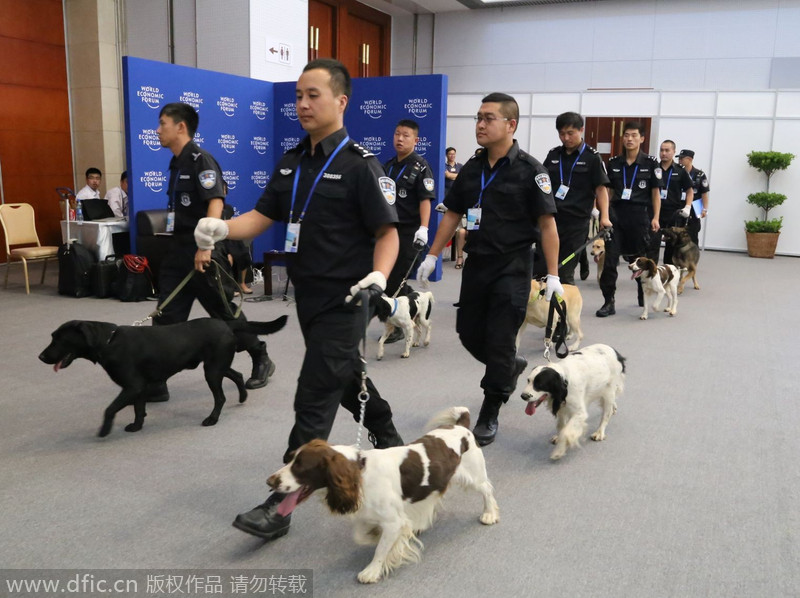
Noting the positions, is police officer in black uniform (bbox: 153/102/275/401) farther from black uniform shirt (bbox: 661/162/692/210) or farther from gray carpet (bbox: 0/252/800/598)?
black uniform shirt (bbox: 661/162/692/210)

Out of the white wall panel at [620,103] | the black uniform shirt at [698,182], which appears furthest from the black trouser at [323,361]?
the white wall panel at [620,103]

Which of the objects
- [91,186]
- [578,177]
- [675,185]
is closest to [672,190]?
[675,185]

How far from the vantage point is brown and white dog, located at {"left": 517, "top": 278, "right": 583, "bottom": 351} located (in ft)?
16.9

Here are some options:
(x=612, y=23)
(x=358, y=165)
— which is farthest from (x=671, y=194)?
(x=358, y=165)

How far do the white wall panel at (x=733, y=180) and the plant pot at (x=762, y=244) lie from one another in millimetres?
570

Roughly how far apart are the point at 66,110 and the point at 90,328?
7631mm

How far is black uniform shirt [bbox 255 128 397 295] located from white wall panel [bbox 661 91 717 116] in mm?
11513

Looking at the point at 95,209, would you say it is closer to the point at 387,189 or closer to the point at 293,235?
the point at 293,235

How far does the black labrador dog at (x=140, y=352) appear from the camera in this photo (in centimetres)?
341

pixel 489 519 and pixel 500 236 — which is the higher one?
pixel 500 236

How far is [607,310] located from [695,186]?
456cm

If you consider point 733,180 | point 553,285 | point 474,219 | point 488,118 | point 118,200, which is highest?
point 488,118

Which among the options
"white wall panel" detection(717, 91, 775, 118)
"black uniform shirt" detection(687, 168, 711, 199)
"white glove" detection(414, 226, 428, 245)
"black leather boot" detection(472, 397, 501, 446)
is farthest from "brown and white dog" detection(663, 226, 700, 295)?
"white wall panel" detection(717, 91, 775, 118)

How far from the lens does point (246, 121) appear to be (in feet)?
29.5
